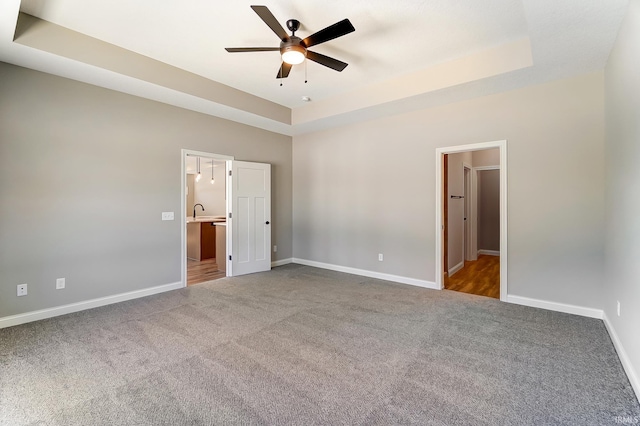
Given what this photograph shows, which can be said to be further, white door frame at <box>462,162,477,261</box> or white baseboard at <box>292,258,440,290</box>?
white door frame at <box>462,162,477,261</box>

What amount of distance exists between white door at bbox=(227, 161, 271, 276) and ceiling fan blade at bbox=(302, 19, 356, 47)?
303cm

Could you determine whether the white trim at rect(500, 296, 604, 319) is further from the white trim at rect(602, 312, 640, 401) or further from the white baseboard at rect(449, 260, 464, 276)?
the white baseboard at rect(449, 260, 464, 276)

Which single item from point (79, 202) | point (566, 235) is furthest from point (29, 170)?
point (566, 235)

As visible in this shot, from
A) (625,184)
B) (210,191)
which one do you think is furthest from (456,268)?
(210,191)

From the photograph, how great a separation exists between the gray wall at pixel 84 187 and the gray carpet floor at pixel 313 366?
516 mm

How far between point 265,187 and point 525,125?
4229 millimetres

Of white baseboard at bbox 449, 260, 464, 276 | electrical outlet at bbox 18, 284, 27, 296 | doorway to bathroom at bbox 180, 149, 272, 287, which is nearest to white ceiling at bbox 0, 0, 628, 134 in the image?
doorway to bathroom at bbox 180, 149, 272, 287

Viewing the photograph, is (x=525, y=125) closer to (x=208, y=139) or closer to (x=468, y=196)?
(x=468, y=196)

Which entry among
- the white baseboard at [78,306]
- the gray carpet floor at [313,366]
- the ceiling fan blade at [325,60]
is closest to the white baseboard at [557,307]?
the gray carpet floor at [313,366]

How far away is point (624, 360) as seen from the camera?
225cm

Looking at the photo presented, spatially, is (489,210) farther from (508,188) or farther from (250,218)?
(250,218)

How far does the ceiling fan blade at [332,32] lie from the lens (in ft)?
7.68

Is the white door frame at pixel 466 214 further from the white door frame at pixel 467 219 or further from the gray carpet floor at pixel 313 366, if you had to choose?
the gray carpet floor at pixel 313 366

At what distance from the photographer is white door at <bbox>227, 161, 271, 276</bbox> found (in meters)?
5.21
